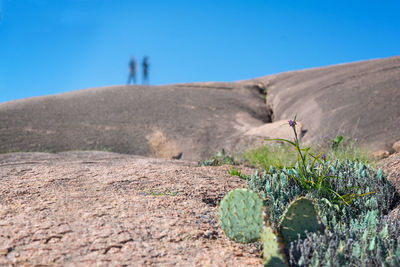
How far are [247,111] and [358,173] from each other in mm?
7603

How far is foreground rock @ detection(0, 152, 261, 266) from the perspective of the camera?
218cm

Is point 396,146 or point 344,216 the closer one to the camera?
point 344,216

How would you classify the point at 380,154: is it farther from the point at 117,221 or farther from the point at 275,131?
the point at 117,221

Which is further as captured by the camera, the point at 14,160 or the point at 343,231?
the point at 14,160

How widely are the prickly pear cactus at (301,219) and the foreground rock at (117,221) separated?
0.33m

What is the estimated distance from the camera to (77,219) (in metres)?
2.63

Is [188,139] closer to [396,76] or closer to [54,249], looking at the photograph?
[396,76]

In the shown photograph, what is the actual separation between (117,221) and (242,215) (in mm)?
980

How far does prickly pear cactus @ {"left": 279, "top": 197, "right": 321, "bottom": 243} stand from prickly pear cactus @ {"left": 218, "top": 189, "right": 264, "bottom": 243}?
24 centimetres

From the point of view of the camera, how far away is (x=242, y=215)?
92.0 inches

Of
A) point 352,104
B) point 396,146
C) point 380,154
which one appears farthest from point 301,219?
point 352,104

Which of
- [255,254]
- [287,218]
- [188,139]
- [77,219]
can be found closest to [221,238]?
[255,254]

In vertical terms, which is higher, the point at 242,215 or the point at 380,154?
the point at 380,154

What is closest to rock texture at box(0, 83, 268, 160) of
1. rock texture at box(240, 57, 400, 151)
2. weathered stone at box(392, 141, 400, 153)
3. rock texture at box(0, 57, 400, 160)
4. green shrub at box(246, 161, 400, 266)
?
rock texture at box(0, 57, 400, 160)
